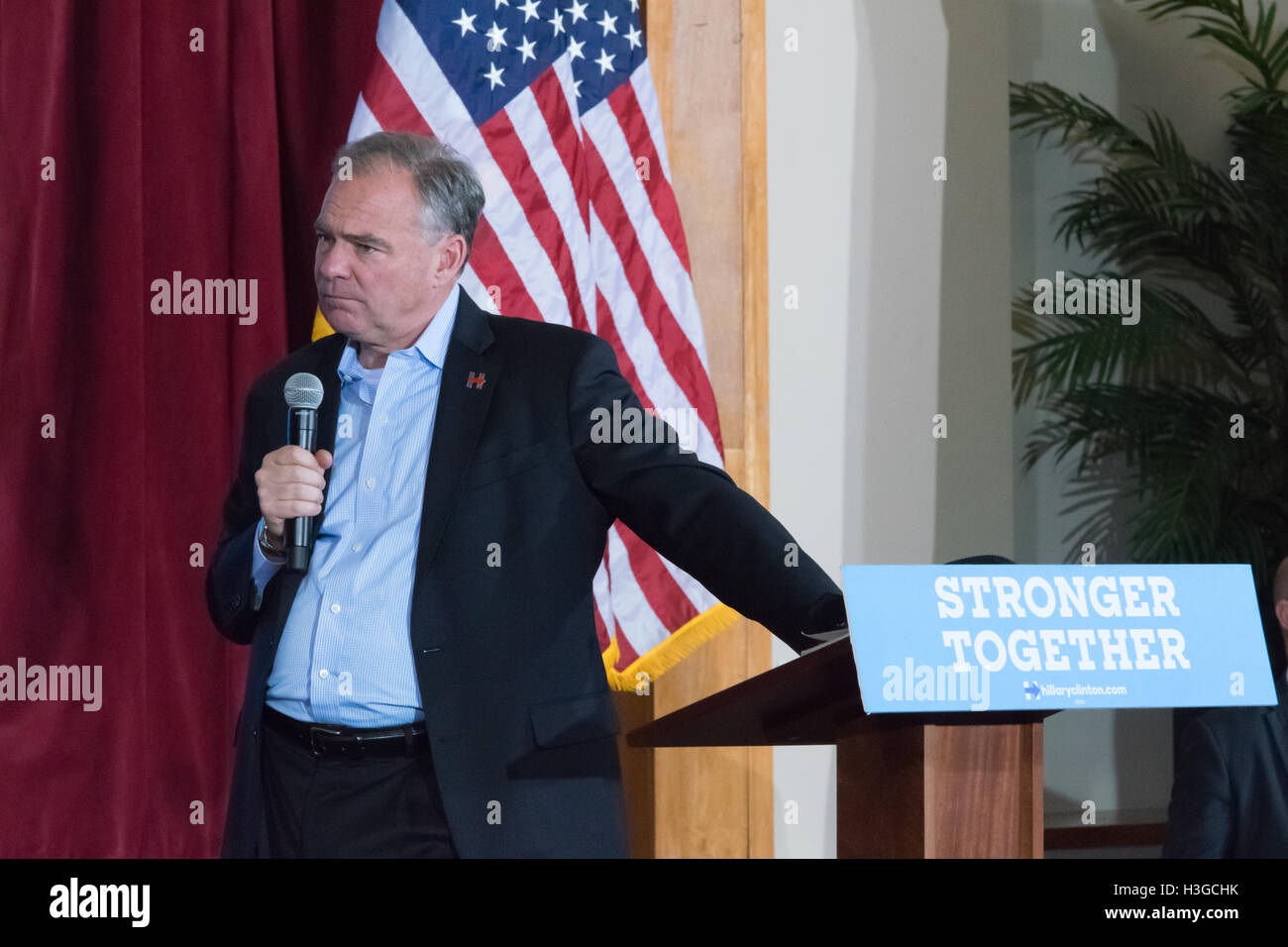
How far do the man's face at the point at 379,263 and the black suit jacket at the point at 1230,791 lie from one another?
148 cm

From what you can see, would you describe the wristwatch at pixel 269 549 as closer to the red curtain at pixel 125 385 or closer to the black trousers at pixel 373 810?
the black trousers at pixel 373 810

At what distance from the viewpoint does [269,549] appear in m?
1.84

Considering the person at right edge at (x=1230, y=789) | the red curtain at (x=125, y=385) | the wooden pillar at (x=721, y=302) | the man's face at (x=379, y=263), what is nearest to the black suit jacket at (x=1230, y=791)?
the person at right edge at (x=1230, y=789)

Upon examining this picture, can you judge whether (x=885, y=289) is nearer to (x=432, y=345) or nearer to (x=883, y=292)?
(x=883, y=292)

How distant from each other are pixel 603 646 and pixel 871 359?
1.24 meters

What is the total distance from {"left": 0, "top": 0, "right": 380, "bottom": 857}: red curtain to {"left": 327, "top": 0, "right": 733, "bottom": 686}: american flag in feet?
1.23

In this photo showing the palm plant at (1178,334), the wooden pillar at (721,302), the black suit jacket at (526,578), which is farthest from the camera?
the palm plant at (1178,334)

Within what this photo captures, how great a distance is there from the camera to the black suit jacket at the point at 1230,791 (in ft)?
7.34

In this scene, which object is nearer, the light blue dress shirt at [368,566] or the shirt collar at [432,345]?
the light blue dress shirt at [368,566]

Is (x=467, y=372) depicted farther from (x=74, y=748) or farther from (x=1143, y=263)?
(x=1143, y=263)

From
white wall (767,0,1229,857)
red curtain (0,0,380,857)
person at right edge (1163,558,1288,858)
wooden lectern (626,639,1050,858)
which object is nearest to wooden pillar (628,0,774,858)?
white wall (767,0,1229,857)

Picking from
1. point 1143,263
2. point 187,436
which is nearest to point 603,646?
point 187,436

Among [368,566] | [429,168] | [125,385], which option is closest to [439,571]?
[368,566]

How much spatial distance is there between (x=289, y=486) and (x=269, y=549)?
5.4 inches
